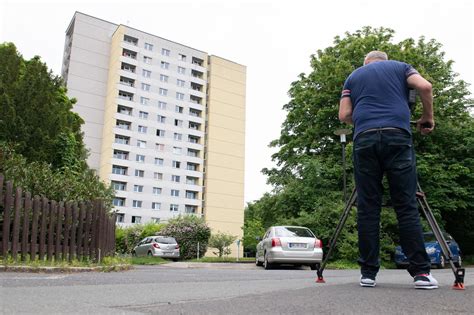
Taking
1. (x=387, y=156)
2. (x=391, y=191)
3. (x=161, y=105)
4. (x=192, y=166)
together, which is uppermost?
(x=161, y=105)

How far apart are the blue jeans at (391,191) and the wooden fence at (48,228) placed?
7.16m

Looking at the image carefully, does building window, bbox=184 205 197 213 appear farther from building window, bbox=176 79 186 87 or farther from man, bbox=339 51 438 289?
man, bbox=339 51 438 289

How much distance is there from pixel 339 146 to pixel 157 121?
5663cm

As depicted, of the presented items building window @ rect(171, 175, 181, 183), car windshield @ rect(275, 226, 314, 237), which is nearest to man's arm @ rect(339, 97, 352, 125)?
car windshield @ rect(275, 226, 314, 237)

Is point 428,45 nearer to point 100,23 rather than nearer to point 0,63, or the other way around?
→ point 0,63

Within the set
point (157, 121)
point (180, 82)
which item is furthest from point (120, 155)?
point (180, 82)

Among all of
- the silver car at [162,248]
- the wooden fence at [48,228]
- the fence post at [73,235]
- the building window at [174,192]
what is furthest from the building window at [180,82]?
the fence post at [73,235]

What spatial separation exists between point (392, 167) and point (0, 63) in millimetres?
23815

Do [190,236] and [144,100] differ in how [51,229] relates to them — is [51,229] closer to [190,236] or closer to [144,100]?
[190,236]

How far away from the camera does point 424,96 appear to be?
4.05 meters

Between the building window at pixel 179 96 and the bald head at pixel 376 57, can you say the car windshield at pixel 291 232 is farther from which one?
the building window at pixel 179 96

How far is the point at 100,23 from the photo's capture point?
2980 inches

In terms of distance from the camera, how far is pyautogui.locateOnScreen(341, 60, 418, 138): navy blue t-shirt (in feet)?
13.4

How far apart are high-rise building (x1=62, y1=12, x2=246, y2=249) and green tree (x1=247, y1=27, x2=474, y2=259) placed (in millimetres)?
49087
